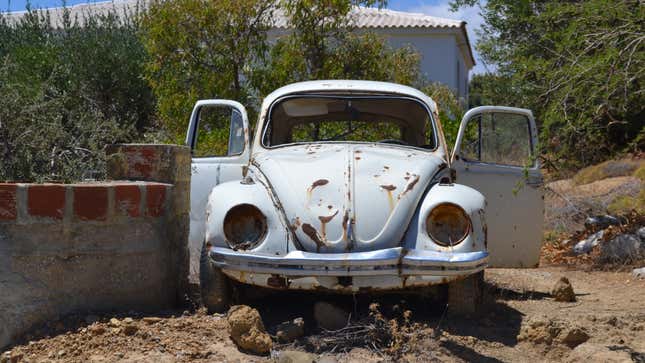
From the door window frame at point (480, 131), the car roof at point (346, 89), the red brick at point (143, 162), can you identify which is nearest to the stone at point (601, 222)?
the door window frame at point (480, 131)

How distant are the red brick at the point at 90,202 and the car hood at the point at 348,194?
3.46 ft

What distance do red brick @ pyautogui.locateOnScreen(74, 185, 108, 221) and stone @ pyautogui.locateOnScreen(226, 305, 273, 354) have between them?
108cm

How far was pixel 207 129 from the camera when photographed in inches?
379

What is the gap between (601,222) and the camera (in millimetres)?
10555

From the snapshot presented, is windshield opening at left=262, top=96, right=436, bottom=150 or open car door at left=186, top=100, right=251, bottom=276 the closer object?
open car door at left=186, top=100, right=251, bottom=276

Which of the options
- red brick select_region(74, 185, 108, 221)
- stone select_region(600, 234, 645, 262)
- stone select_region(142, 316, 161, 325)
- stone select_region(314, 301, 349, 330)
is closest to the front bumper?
stone select_region(314, 301, 349, 330)

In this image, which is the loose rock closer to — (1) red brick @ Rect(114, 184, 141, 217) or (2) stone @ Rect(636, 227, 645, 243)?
(1) red brick @ Rect(114, 184, 141, 217)

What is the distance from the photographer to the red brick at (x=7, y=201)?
467cm

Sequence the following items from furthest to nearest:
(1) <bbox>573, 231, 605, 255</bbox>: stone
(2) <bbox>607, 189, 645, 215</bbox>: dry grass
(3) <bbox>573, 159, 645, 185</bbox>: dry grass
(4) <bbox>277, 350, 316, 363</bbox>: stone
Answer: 1. (3) <bbox>573, 159, 645, 185</bbox>: dry grass
2. (2) <bbox>607, 189, 645, 215</bbox>: dry grass
3. (1) <bbox>573, 231, 605, 255</bbox>: stone
4. (4) <bbox>277, 350, 316, 363</bbox>: stone

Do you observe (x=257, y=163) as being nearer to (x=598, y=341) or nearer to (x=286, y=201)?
(x=286, y=201)

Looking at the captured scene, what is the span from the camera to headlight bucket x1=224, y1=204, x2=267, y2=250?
4.90 meters

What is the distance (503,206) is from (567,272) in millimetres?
2828

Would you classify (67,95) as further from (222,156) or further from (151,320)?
(151,320)

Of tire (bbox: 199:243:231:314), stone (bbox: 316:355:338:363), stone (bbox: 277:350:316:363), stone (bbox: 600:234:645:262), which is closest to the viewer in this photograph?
stone (bbox: 277:350:316:363)
